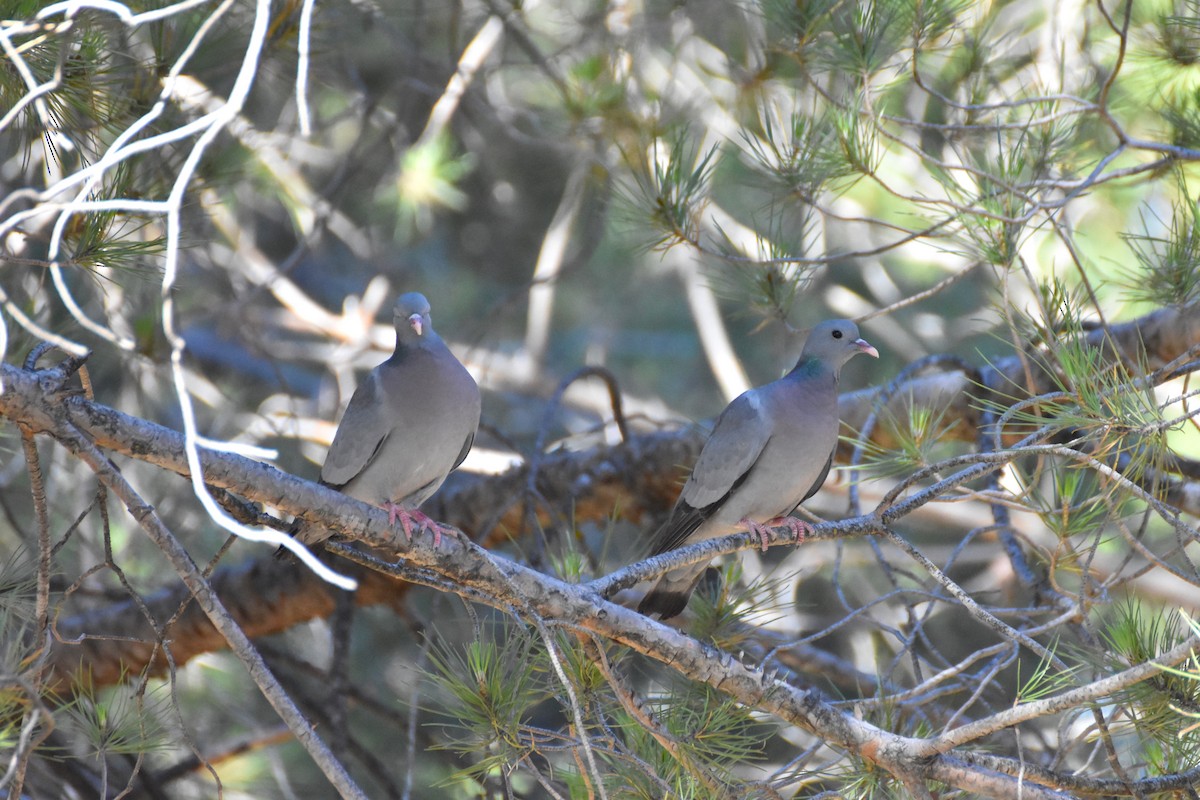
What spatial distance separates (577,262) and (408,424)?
203 cm

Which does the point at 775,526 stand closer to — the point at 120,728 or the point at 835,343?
the point at 835,343

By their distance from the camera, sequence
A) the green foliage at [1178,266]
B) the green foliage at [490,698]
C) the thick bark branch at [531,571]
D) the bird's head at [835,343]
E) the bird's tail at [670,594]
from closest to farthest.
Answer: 1. the thick bark branch at [531,571]
2. the green foliage at [490,698]
3. the green foliage at [1178,266]
4. the bird's tail at [670,594]
5. the bird's head at [835,343]

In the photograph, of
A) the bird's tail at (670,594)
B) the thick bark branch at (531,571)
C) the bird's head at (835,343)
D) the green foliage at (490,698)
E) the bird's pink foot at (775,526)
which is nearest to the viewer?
the thick bark branch at (531,571)

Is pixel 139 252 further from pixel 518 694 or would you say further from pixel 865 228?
pixel 865 228

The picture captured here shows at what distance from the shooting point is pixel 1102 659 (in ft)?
7.67

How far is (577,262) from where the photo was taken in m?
4.88

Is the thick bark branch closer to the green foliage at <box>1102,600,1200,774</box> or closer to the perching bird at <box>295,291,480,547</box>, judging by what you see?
the green foliage at <box>1102,600,1200,774</box>

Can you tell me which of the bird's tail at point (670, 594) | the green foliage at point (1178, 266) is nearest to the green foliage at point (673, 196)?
the bird's tail at point (670, 594)

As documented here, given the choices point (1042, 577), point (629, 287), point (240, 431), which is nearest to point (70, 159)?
point (240, 431)

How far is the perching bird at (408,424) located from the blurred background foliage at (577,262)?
0.54 meters

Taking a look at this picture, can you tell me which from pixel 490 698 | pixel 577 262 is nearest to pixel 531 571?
pixel 490 698

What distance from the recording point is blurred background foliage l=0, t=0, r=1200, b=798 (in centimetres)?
237

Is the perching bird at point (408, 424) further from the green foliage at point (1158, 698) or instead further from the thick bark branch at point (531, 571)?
the green foliage at point (1158, 698)

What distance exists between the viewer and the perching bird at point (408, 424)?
303 cm
